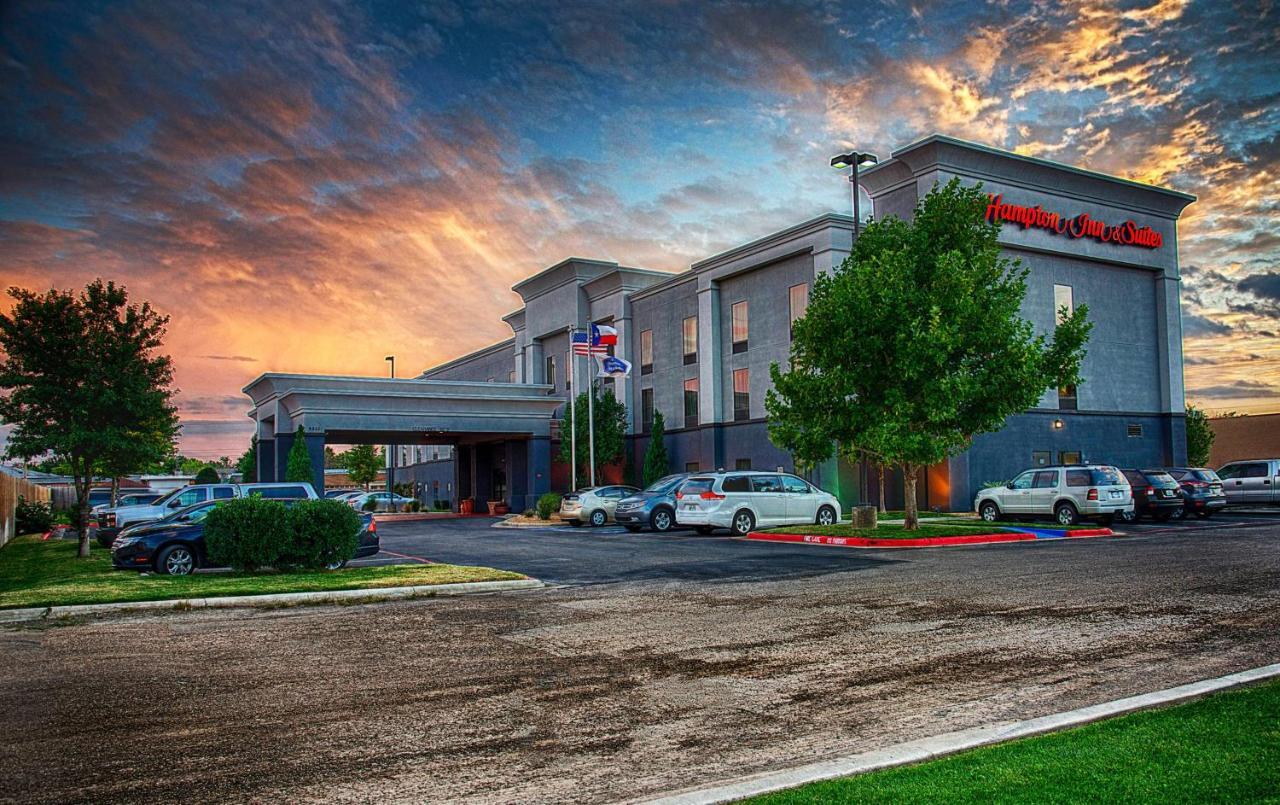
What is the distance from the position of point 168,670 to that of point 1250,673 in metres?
9.09

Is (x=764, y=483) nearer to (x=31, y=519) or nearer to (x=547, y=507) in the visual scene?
(x=547, y=507)

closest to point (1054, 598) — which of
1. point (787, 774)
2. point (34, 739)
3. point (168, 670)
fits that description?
point (787, 774)

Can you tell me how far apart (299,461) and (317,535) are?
2759 centimetres

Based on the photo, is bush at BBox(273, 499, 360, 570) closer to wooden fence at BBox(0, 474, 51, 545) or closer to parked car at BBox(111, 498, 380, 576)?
parked car at BBox(111, 498, 380, 576)

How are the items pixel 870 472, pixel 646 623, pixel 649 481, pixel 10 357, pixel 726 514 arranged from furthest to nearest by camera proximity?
pixel 649 481
pixel 870 472
pixel 726 514
pixel 10 357
pixel 646 623

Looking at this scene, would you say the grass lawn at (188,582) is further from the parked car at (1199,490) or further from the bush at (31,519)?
the parked car at (1199,490)

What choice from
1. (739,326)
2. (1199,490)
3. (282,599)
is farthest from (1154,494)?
(282,599)

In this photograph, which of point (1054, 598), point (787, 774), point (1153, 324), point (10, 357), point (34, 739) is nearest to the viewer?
point (787, 774)

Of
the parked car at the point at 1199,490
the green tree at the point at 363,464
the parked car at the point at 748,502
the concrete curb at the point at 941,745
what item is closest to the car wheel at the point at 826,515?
the parked car at the point at 748,502

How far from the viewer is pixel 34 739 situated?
6461 mm

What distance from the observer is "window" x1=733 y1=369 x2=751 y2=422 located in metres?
43.2

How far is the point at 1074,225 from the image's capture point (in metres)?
38.6

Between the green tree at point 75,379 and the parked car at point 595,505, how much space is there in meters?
14.9

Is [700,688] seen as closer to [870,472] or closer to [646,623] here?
[646,623]
